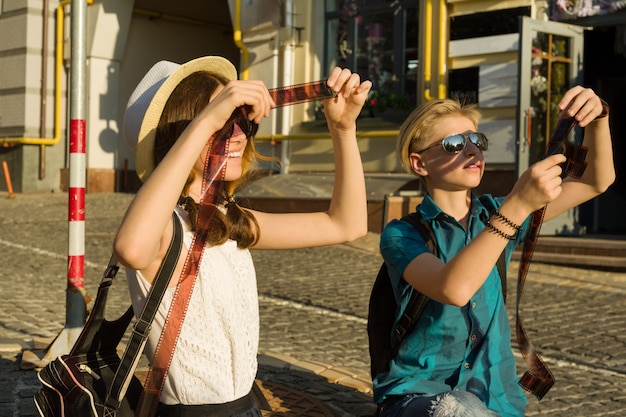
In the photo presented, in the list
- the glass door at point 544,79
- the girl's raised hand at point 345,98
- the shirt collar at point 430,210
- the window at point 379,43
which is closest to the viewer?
the girl's raised hand at point 345,98

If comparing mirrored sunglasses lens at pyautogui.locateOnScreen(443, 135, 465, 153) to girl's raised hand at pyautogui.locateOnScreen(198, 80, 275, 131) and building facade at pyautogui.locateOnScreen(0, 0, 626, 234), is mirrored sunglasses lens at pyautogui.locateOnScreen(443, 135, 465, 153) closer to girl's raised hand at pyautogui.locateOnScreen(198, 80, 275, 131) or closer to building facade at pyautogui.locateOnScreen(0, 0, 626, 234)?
girl's raised hand at pyautogui.locateOnScreen(198, 80, 275, 131)

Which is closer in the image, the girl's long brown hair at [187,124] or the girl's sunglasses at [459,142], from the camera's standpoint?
the girl's long brown hair at [187,124]

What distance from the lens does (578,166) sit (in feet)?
7.97

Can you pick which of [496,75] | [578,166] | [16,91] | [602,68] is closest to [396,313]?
[578,166]

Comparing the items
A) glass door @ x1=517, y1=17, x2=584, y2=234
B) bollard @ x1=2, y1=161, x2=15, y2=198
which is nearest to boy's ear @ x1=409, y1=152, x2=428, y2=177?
glass door @ x1=517, y1=17, x2=584, y2=234

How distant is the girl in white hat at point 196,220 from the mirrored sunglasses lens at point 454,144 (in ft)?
1.11

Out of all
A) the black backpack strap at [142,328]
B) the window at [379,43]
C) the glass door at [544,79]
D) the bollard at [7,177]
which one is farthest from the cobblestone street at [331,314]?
the bollard at [7,177]

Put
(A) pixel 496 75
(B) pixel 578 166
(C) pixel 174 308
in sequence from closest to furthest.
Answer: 1. (C) pixel 174 308
2. (B) pixel 578 166
3. (A) pixel 496 75

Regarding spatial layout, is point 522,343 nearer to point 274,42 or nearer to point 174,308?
point 174,308

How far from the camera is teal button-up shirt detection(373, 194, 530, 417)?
2568 millimetres

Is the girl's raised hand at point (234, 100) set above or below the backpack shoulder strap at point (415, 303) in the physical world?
above

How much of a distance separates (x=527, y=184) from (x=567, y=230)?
29.1 feet

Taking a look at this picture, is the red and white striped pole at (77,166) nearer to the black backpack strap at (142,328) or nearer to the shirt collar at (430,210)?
the shirt collar at (430,210)

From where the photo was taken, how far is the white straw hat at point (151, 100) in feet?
7.30
